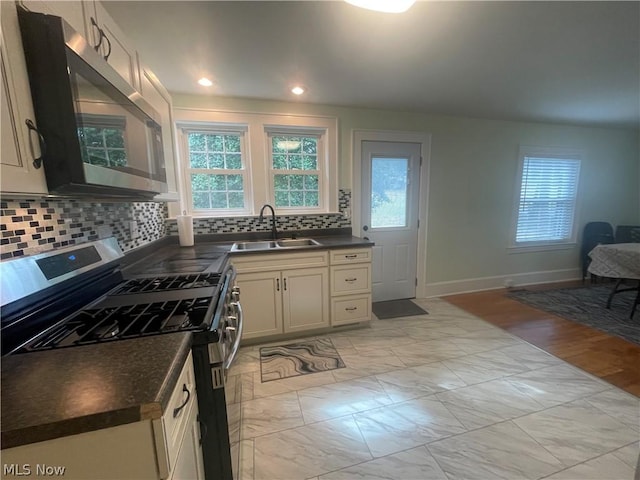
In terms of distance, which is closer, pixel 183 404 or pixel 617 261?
pixel 183 404

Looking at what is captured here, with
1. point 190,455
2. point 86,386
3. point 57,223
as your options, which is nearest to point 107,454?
point 86,386

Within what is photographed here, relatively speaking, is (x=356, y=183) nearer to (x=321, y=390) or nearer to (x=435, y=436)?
(x=321, y=390)

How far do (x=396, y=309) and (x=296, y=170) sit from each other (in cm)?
201

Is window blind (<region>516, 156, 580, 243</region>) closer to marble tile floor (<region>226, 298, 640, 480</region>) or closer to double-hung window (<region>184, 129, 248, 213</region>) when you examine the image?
marble tile floor (<region>226, 298, 640, 480</region>)

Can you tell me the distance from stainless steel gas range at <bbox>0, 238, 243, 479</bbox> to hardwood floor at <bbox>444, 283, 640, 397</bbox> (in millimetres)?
2629

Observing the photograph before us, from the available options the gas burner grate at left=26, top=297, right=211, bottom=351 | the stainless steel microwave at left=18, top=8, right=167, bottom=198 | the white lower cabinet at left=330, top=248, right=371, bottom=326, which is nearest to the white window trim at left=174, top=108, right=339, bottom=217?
the white lower cabinet at left=330, top=248, right=371, bottom=326

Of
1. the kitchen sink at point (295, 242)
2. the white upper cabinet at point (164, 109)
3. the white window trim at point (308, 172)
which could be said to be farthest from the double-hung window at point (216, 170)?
the white upper cabinet at point (164, 109)

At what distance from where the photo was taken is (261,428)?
1.56 m

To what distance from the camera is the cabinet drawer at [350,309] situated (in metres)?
2.60

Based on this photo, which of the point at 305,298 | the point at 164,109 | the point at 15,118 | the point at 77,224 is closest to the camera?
the point at 15,118

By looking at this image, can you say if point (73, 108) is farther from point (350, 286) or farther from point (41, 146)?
point (350, 286)

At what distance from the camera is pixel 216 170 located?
2.76 metres

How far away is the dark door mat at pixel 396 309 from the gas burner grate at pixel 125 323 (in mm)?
2348

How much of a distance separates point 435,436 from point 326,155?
260cm
